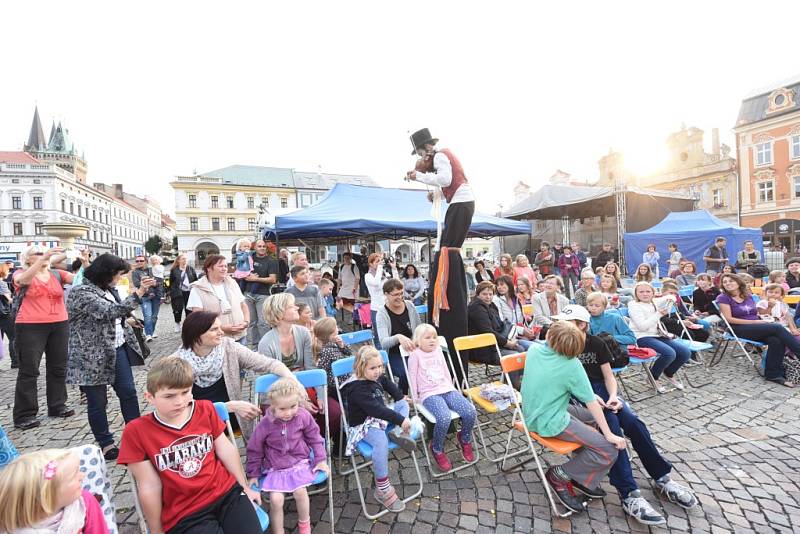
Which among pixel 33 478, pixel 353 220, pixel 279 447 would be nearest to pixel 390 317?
pixel 279 447

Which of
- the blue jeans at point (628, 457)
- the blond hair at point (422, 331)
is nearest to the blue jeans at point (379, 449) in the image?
the blond hair at point (422, 331)

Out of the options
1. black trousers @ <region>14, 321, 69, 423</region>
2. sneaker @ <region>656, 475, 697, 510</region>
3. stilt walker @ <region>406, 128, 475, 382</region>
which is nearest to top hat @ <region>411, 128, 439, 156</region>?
stilt walker @ <region>406, 128, 475, 382</region>

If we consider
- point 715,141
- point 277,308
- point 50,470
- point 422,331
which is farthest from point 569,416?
point 715,141

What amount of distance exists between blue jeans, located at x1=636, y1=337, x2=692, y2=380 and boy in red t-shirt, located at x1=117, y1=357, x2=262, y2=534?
4.73 meters

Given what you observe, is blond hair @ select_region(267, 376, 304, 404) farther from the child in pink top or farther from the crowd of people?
the child in pink top

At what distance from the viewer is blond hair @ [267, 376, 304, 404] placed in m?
2.41

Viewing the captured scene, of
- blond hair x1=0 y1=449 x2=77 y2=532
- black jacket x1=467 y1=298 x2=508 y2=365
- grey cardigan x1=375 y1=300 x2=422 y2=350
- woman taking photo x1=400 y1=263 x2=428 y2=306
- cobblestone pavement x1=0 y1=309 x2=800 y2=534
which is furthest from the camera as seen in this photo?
woman taking photo x1=400 y1=263 x2=428 y2=306

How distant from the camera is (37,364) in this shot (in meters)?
3.89

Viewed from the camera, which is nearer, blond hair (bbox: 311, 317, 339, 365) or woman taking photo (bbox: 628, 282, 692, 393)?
blond hair (bbox: 311, 317, 339, 365)

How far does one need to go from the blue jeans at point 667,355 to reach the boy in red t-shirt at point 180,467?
4.73m

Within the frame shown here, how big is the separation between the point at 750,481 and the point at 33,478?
442 cm

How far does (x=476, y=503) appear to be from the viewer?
2666 mm

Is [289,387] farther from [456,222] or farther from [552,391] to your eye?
[456,222]

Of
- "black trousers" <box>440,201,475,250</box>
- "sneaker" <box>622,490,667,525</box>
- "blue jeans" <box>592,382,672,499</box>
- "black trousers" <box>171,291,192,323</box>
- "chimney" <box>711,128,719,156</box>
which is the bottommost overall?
"sneaker" <box>622,490,667,525</box>
